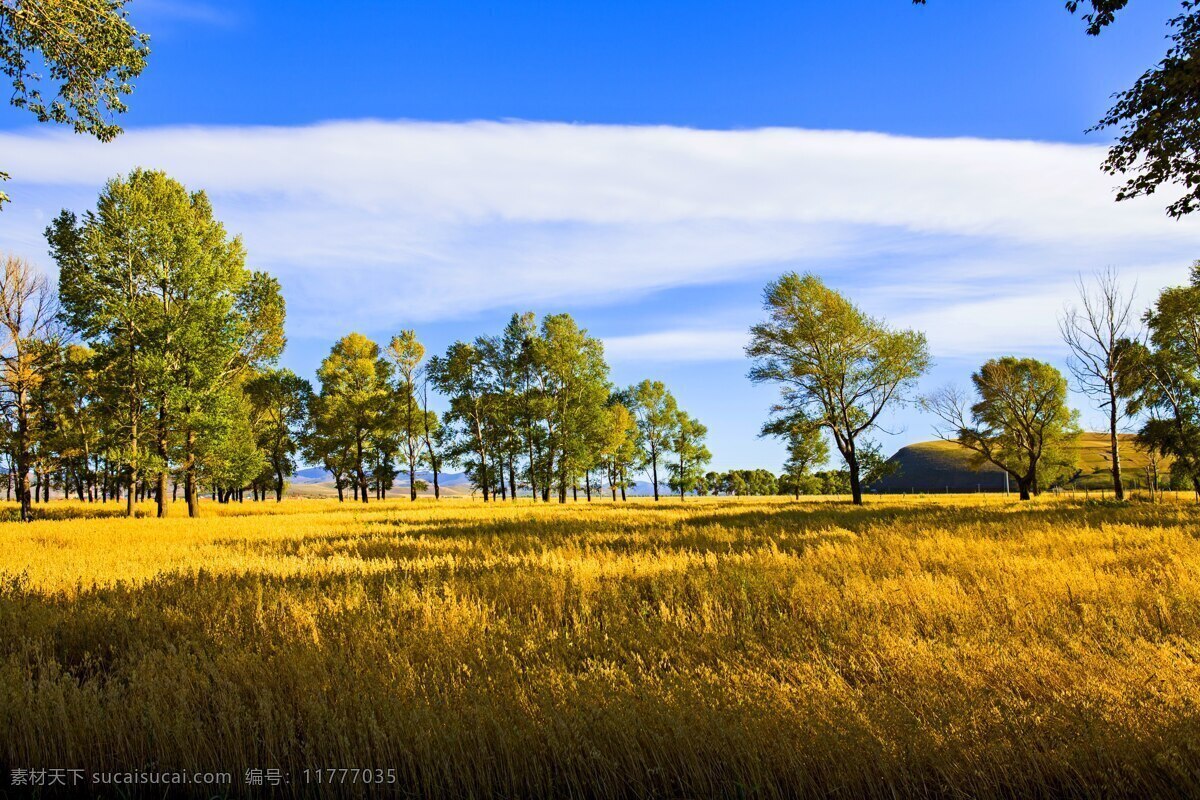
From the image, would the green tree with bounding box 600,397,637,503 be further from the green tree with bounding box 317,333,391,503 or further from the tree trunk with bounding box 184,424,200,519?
the tree trunk with bounding box 184,424,200,519

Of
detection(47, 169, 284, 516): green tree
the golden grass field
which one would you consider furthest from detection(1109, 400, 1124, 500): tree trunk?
detection(47, 169, 284, 516): green tree

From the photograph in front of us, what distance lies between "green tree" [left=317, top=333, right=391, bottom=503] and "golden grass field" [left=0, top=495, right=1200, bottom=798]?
1553 inches

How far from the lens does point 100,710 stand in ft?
12.3

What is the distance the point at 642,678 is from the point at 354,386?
48.1m

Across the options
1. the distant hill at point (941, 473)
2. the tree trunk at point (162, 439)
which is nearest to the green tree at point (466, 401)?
the tree trunk at point (162, 439)

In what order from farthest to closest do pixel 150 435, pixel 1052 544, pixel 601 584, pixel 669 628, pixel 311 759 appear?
1. pixel 150 435
2. pixel 1052 544
3. pixel 601 584
4. pixel 669 628
5. pixel 311 759

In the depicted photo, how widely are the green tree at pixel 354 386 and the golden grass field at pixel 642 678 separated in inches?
1553

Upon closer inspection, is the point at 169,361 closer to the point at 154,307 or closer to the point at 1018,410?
the point at 154,307

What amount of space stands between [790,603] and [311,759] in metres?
4.93

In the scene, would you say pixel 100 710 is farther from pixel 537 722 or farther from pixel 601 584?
pixel 601 584

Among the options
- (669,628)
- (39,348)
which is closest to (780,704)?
(669,628)

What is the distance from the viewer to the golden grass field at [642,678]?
10.1ft

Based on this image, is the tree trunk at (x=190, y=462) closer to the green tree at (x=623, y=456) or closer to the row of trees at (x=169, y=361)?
the row of trees at (x=169, y=361)

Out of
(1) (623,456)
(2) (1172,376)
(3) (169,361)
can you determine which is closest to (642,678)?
(3) (169,361)
